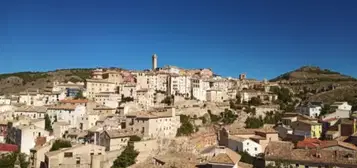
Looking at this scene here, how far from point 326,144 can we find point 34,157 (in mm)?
26768

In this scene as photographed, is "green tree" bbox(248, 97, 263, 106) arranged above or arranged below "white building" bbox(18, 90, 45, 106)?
below

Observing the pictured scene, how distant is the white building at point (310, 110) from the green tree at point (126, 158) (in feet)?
103

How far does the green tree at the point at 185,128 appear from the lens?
142 ft

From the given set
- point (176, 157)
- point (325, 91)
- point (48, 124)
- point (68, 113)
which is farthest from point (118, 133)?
point (325, 91)

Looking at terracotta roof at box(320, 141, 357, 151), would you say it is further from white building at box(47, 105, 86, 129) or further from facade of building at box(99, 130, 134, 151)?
white building at box(47, 105, 86, 129)

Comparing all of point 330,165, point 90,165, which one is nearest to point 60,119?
point 90,165

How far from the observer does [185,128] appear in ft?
144

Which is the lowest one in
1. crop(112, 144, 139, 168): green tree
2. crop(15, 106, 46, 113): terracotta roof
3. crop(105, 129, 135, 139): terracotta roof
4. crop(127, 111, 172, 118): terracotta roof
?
crop(112, 144, 139, 168): green tree

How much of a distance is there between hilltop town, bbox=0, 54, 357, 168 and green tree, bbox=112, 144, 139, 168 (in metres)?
0.09

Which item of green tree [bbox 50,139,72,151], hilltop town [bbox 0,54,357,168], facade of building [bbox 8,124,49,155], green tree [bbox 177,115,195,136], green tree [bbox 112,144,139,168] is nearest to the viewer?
hilltop town [bbox 0,54,357,168]

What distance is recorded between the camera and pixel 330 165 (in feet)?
86.7

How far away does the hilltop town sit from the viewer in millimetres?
31344

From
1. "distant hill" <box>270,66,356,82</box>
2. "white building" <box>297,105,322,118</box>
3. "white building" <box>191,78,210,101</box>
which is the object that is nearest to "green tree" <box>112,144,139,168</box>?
"white building" <box>191,78,210,101</box>

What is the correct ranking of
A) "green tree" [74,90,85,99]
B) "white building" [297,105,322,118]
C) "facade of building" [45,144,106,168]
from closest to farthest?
"facade of building" [45,144,106,168]
"green tree" [74,90,85,99]
"white building" [297,105,322,118]
